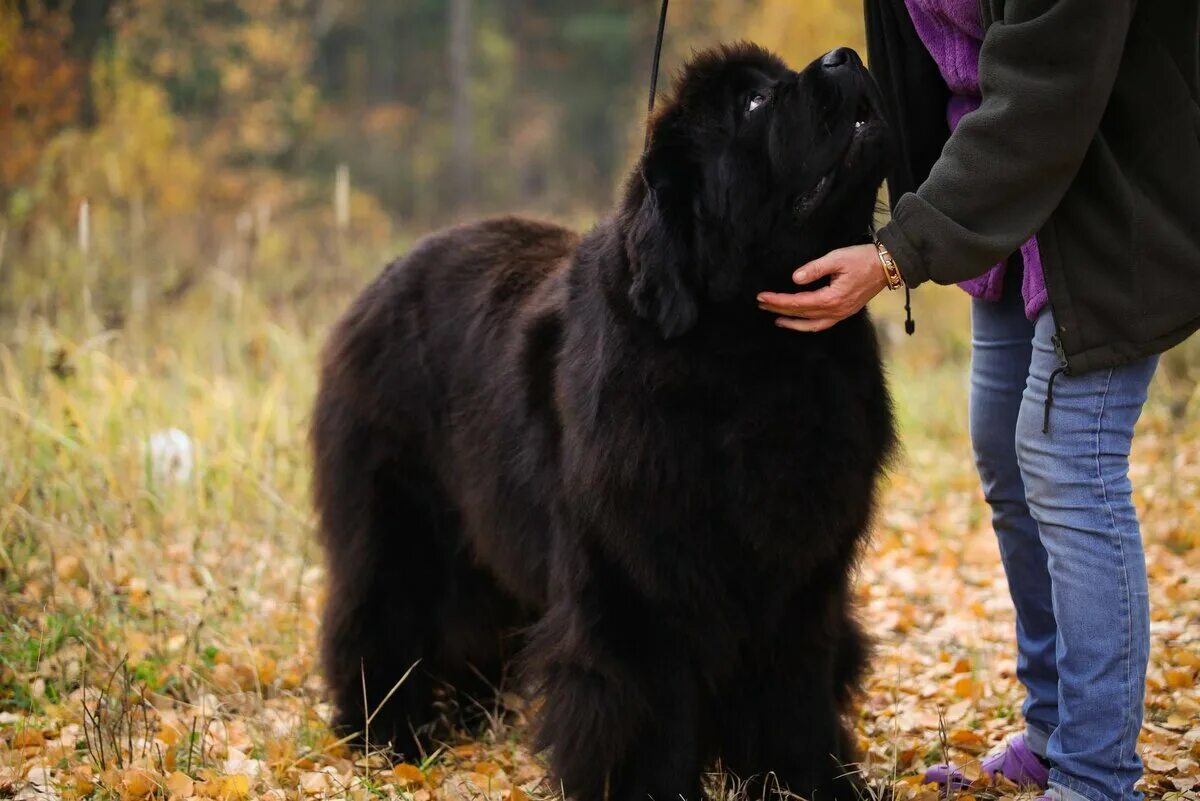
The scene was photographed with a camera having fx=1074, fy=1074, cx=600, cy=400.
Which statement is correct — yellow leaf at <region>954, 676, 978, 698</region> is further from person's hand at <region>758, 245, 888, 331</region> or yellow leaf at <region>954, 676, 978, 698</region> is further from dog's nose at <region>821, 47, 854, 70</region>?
dog's nose at <region>821, 47, 854, 70</region>

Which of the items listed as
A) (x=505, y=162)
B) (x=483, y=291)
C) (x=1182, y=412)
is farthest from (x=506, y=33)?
(x=483, y=291)

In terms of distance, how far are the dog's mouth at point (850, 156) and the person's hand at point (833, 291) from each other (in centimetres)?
12

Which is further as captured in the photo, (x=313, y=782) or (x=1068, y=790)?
(x=313, y=782)

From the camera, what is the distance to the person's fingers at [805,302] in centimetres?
214

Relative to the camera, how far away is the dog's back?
9.96ft

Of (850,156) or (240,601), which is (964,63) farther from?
(240,601)

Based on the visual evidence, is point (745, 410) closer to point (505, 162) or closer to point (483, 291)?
point (483, 291)

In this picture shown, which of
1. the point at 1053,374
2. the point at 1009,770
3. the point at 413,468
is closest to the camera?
the point at 1053,374

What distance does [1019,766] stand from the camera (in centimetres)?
263

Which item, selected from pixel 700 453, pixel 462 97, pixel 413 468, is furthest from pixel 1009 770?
pixel 462 97

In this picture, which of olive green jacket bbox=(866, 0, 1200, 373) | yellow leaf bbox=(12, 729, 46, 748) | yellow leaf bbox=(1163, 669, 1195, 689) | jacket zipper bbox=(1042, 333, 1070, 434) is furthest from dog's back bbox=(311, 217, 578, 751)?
yellow leaf bbox=(1163, 669, 1195, 689)

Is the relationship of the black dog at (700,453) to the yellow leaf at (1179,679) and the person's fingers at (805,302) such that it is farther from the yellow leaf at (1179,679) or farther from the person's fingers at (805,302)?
the yellow leaf at (1179,679)

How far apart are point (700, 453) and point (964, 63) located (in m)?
1.03

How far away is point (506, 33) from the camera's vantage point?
23719mm
